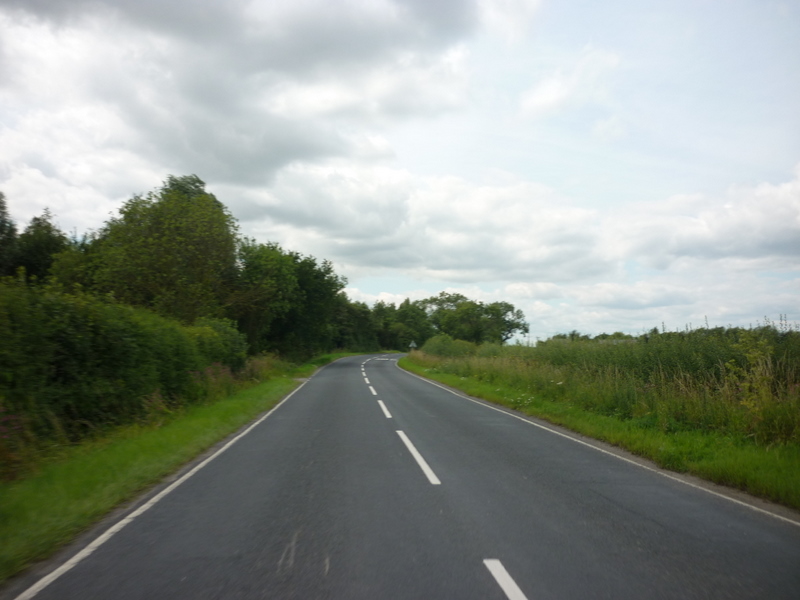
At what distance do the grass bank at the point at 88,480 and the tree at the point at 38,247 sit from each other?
32472 millimetres

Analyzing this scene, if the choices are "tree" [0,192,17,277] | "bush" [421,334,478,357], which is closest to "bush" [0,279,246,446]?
"tree" [0,192,17,277]

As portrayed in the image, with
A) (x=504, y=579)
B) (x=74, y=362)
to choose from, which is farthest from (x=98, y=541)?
(x=74, y=362)

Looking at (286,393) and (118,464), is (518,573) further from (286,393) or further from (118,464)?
(286,393)

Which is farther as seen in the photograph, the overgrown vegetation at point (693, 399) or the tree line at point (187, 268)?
the tree line at point (187, 268)

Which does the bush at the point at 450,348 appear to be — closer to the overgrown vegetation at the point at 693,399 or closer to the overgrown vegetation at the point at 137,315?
the overgrown vegetation at the point at 137,315

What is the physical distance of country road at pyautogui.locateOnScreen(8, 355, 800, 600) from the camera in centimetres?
447

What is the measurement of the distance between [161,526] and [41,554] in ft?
3.72

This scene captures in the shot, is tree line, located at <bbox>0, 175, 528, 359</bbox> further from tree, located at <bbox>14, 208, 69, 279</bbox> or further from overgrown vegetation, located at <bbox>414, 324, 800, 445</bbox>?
overgrown vegetation, located at <bbox>414, 324, 800, 445</bbox>

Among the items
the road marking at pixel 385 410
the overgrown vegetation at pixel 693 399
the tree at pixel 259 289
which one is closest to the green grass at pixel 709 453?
the overgrown vegetation at pixel 693 399

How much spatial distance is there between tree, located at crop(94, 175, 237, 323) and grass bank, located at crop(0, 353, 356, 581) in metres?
13.8

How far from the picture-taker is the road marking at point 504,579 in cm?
429

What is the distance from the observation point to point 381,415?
51.8 ft

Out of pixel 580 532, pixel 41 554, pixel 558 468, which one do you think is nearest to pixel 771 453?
pixel 558 468

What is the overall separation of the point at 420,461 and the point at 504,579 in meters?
4.93
